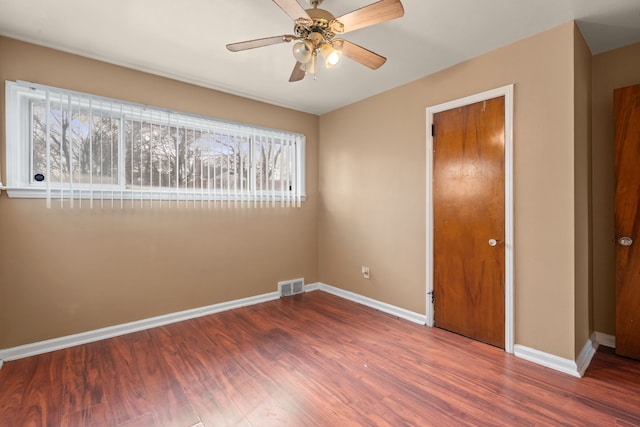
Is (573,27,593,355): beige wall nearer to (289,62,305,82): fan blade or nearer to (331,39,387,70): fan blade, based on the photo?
A: (331,39,387,70): fan blade

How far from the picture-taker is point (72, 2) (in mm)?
1859

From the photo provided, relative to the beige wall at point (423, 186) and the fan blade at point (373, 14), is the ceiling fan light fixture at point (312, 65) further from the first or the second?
the beige wall at point (423, 186)

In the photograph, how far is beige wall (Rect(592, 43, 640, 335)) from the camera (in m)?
2.39

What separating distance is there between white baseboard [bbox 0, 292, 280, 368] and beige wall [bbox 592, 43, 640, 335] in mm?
3355

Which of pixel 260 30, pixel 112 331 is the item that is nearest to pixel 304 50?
pixel 260 30

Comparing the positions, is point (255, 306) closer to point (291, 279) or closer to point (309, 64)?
point (291, 279)

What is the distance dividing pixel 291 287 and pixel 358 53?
113 inches

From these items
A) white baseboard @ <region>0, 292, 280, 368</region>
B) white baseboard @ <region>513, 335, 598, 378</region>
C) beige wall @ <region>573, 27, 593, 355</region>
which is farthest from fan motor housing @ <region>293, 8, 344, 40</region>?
white baseboard @ <region>0, 292, 280, 368</region>

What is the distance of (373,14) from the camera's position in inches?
61.6

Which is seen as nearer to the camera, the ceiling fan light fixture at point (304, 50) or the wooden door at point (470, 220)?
the ceiling fan light fixture at point (304, 50)

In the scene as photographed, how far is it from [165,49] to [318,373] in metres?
2.81

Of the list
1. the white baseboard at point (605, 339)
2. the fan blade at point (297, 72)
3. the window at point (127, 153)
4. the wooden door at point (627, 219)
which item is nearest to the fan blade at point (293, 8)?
the fan blade at point (297, 72)

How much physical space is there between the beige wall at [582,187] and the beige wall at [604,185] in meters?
0.13

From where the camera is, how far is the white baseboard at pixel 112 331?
2264 millimetres
